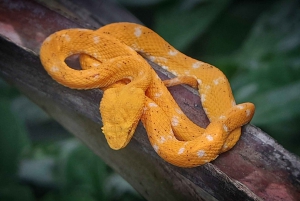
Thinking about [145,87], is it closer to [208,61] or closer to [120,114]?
[120,114]

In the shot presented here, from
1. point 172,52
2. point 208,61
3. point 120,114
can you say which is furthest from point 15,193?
point 208,61

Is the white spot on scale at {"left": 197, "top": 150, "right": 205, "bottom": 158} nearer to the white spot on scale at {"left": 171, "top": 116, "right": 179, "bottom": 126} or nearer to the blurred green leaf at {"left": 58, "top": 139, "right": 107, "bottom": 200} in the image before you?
the white spot on scale at {"left": 171, "top": 116, "right": 179, "bottom": 126}

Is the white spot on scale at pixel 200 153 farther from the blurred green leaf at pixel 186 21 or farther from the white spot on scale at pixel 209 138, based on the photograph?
the blurred green leaf at pixel 186 21

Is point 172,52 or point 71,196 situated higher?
point 172,52

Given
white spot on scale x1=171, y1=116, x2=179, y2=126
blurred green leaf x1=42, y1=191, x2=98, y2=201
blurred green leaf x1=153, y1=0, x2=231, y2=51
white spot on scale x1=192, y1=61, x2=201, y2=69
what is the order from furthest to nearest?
blurred green leaf x1=153, y1=0, x2=231, y2=51, blurred green leaf x1=42, y1=191, x2=98, y2=201, white spot on scale x1=192, y1=61, x2=201, y2=69, white spot on scale x1=171, y1=116, x2=179, y2=126

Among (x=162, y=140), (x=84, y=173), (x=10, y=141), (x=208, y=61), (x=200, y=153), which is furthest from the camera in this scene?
(x=208, y=61)

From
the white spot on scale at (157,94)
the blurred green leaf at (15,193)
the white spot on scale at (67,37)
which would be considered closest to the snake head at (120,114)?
the white spot on scale at (157,94)

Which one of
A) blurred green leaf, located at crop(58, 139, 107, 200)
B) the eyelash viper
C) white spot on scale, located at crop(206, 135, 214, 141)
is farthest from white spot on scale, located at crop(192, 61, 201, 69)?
blurred green leaf, located at crop(58, 139, 107, 200)
